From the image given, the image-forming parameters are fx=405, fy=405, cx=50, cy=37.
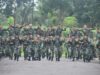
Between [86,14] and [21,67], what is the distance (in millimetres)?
34406

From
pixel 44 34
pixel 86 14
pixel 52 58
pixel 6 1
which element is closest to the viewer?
pixel 52 58

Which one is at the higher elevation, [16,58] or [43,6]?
Result: [43,6]

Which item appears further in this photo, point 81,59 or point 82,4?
point 82,4

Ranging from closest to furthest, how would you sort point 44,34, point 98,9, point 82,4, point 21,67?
1. point 21,67
2. point 44,34
3. point 98,9
4. point 82,4

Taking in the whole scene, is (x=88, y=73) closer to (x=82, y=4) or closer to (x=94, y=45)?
(x=94, y=45)

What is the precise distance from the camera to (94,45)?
25562mm

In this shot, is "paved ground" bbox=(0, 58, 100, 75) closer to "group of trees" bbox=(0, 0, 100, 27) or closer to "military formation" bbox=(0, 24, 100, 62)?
"military formation" bbox=(0, 24, 100, 62)

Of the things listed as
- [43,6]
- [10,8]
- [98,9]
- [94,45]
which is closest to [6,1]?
[10,8]

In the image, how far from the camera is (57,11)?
208 feet

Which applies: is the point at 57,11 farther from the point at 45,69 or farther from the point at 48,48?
the point at 45,69

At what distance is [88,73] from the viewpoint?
60.3 feet

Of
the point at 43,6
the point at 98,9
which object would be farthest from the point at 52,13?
the point at 98,9

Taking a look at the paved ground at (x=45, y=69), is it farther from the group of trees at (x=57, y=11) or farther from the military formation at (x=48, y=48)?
the group of trees at (x=57, y=11)

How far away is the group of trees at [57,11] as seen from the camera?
169 ft
